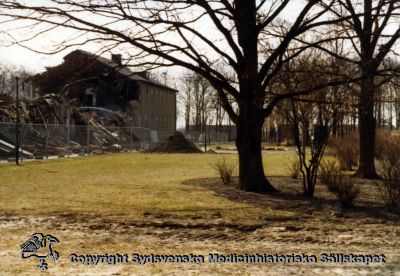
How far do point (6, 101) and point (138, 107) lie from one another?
30.8 metres

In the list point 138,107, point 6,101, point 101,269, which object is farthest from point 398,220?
point 138,107

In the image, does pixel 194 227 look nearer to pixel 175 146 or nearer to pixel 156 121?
pixel 175 146

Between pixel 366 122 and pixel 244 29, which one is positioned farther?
pixel 366 122

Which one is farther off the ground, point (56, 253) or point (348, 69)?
point (348, 69)

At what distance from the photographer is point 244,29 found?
13.6m

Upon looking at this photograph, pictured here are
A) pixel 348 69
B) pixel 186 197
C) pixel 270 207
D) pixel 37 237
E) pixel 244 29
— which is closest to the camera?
pixel 37 237

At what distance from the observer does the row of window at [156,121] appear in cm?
7052

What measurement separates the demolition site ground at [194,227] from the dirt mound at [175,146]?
31305 mm

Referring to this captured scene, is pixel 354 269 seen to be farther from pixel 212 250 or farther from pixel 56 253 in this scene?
pixel 56 253

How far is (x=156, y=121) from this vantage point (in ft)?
257

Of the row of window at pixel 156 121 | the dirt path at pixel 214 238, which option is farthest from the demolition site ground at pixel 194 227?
the row of window at pixel 156 121

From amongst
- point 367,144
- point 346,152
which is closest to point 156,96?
point 346,152

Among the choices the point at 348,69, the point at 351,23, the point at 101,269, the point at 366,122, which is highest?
the point at 351,23

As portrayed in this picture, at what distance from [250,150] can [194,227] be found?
5.15 m
